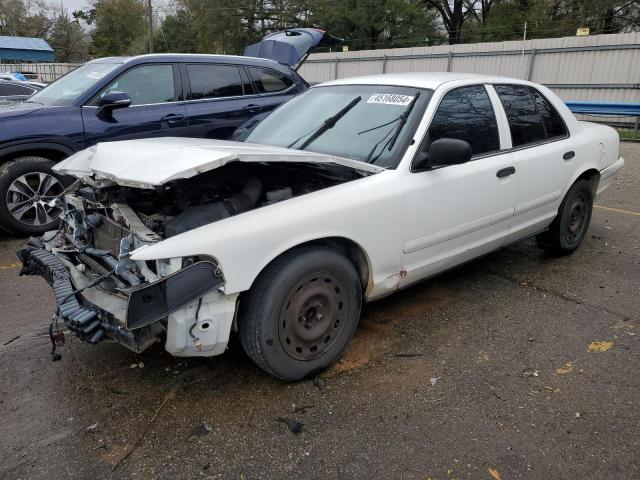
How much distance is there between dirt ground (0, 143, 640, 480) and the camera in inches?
90.6

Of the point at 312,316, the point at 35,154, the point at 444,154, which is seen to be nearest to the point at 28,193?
the point at 35,154

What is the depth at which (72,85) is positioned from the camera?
580 cm

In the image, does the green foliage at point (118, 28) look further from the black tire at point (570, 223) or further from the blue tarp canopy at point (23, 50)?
the black tire at point (570, 223)

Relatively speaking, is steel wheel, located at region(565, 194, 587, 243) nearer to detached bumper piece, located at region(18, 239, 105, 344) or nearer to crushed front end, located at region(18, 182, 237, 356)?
crushed front end, located at region(18, 182, 237, 356)

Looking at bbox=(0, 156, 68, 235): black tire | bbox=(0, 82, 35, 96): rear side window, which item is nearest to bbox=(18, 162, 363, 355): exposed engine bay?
bbox=(0, 156, 68, 235): black tire

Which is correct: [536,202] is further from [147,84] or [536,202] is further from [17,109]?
[17,109]

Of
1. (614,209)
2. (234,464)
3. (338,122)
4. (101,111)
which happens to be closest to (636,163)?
(614,209)

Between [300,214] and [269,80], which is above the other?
[269,80]

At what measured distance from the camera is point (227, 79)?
6406 mm

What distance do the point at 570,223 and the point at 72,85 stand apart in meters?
5.37

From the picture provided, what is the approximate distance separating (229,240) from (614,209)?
5820 mm

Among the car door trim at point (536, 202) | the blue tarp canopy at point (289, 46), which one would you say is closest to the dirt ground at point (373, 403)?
the car door trim at point (536, 202)

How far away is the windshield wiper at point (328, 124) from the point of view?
355 cm

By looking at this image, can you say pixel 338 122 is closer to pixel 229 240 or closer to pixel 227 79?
pixel 229 240
